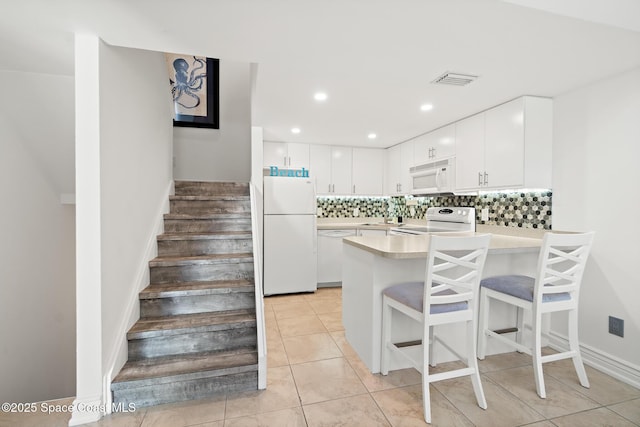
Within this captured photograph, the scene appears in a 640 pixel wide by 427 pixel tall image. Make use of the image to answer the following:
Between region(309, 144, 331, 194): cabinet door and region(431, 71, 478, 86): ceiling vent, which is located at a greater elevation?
region(431, 71, 478, 86): ceiling vent

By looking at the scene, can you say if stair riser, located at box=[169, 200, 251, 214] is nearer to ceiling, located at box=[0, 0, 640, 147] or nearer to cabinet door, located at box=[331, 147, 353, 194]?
ceiling, located at box=[0, 0, 640, 147]

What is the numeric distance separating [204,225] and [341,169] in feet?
7.71

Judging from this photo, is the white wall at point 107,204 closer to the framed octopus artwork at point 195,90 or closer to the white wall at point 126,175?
the white wall at point 126,175

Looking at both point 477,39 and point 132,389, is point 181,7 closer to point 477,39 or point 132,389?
point 477,39

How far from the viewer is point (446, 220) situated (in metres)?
3.63

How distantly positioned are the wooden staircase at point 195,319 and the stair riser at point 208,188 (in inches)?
23.0

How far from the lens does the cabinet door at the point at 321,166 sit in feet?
14.5

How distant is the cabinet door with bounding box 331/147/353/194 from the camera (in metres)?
Result: 4.53

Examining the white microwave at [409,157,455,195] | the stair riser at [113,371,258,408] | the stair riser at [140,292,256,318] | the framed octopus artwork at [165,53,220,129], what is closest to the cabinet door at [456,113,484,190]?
the white microwave at [409,157,455,195]

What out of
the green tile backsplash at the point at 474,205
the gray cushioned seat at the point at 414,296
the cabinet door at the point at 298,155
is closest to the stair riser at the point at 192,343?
the gray cushioned seat at the point at 414,296

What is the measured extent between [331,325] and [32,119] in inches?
Result: 117

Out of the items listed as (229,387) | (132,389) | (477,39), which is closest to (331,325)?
(229,387)

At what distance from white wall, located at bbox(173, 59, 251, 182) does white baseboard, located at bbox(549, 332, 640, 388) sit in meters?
4.04

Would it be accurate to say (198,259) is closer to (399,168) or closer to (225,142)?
(225,142)
